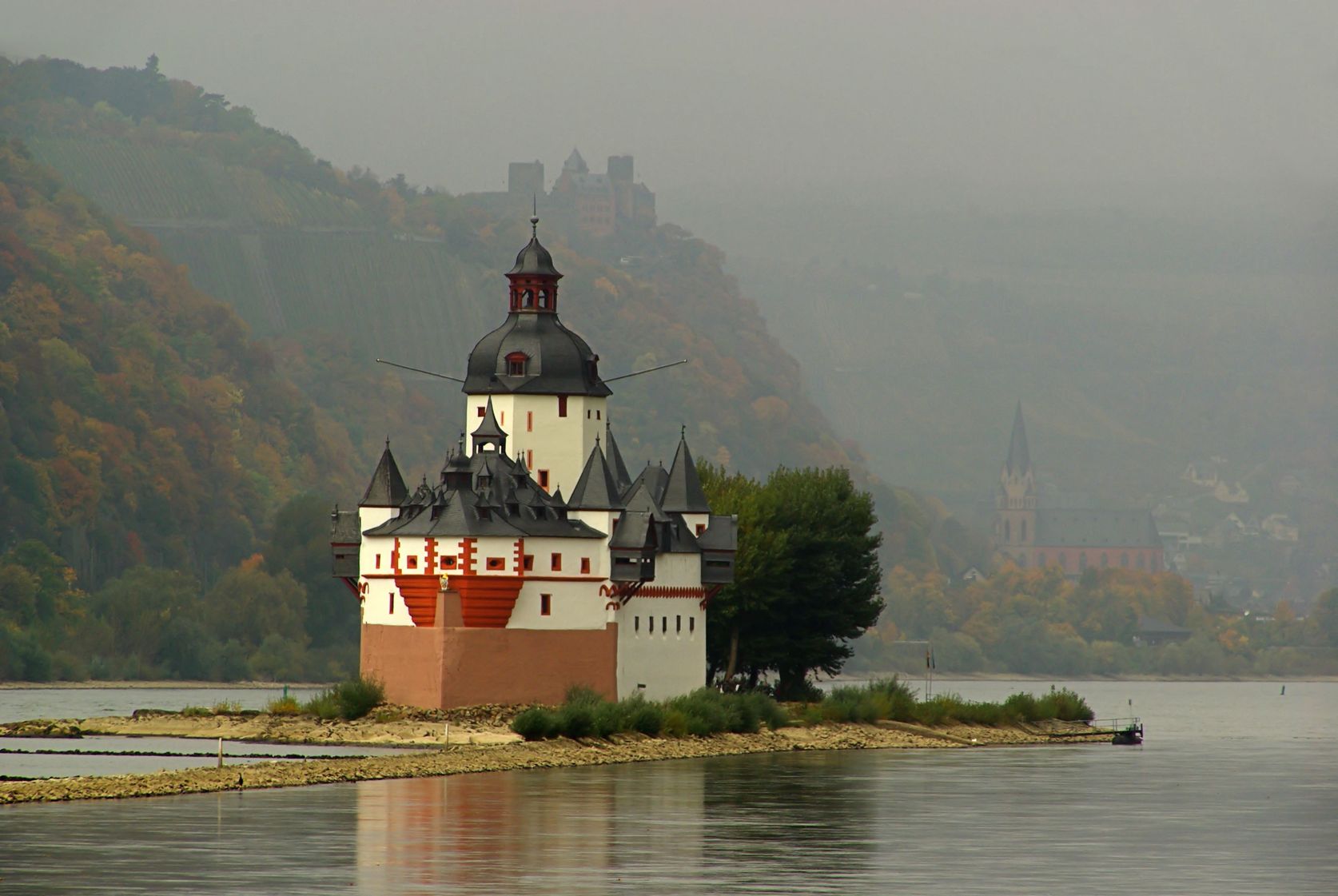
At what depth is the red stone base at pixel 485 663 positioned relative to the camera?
270 feet

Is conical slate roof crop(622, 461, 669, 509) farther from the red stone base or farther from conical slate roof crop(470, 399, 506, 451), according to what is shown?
the red stone base

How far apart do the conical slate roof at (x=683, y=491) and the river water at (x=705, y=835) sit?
20.0 m

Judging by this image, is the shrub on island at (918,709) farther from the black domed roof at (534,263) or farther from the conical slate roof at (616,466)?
the black domed roof at (534,263)

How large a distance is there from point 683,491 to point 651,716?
1421 centimetres

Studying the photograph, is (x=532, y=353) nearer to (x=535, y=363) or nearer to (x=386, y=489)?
(x=535, y=363)

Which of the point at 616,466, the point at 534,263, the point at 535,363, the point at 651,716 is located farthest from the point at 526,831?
the point at 616,466

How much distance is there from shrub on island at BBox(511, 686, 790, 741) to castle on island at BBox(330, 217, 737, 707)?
213cm

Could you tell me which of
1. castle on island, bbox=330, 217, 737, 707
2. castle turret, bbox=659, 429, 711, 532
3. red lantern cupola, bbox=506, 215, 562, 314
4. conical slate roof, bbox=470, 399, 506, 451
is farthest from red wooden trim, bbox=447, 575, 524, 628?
red lantern cupola, bbox=506, 215, 562, 314

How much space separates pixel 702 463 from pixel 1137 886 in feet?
217

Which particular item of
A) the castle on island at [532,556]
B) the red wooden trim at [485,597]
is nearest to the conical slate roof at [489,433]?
the castle on island at [532,556]

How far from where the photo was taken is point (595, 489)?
86.1m

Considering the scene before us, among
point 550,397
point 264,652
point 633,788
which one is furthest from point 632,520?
point 264,652

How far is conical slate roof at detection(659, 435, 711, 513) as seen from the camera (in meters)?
91.1

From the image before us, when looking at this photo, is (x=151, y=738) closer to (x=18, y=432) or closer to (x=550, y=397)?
(x=550, y=397)
